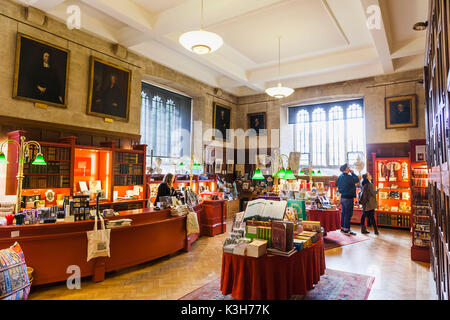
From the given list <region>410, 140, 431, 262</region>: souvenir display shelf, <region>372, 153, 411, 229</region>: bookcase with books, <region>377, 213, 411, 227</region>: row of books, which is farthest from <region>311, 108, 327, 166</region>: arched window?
<region>410, 140, 431, 262</region>: souvenir display shelf

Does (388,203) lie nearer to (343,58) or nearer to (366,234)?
(366,234)

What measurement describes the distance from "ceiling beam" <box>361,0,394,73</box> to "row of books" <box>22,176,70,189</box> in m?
7.00

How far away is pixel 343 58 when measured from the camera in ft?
28.9

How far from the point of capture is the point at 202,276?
4605 mm

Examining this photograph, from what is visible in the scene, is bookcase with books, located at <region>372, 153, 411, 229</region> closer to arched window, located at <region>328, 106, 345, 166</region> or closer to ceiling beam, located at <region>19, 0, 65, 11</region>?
arched window, located at <region>328, 106, 345, 166</region>

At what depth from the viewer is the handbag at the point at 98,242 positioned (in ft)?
13.5

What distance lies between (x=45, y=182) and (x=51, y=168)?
30 cm

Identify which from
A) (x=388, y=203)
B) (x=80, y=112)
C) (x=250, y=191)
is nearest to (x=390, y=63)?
(x=388, y=203)

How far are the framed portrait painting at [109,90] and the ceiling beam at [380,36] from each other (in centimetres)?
600

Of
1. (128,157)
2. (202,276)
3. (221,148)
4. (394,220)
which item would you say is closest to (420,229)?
(394,220)

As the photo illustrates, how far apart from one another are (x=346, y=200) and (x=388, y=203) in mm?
2562

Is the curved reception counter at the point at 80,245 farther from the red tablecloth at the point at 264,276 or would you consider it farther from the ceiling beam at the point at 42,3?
the ceiling beam at the point at 42,3

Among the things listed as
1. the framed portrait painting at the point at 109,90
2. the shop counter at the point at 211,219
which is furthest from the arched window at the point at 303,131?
the framed portrait painting at the point at 109,90

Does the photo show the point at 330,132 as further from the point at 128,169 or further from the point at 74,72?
the point at 74,72
